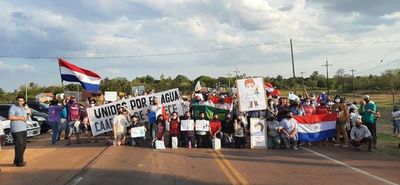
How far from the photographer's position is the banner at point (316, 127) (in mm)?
18969

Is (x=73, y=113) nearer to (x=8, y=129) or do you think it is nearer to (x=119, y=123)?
(x=119, y=123)

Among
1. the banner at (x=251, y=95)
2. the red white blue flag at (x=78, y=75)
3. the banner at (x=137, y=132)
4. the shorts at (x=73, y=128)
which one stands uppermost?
the red white blue flag at (x=78, y=75)

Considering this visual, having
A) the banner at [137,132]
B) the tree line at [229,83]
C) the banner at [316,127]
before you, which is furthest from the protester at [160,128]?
the tree line at [229,83]

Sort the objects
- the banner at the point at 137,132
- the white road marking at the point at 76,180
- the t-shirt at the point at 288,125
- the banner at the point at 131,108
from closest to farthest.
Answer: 1. the white road marking at the point at 76,180
2. the t-shirt at the point at 288,125
3. the banner at the point at 137,132
4. the banner at the point at 131,108

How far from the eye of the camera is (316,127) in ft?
62.7

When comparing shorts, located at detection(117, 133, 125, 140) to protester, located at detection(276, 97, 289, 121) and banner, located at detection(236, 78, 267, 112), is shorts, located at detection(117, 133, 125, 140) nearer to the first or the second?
banner, located at detection(236, 78, 267, 112)

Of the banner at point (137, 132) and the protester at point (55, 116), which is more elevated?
the protester at point (55, 116)

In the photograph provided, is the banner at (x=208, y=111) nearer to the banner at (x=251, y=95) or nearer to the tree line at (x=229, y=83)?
the banner at (x=251, y=95)

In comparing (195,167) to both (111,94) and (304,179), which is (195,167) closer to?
(304,179)

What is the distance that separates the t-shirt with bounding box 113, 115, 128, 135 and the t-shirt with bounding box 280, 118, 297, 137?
6067 mm

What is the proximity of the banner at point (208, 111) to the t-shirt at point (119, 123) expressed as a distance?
282cm

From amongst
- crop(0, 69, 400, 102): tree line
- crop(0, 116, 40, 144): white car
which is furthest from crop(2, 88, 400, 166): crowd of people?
crop(0, 69, 400, 102): tree line

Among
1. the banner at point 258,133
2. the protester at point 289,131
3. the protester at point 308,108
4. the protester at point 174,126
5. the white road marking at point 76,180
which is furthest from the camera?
the protester at point 308,108

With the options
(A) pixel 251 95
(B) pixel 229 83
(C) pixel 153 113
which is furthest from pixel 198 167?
(B) pixel 229 83
